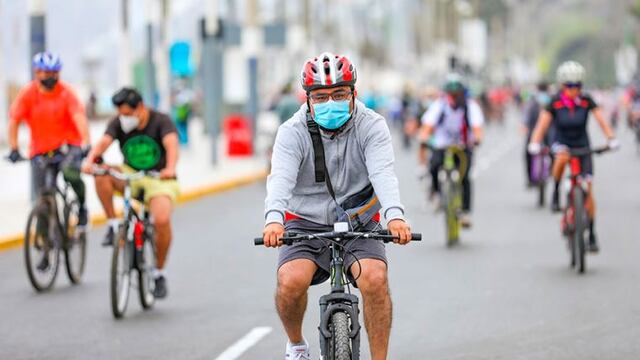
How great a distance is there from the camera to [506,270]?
46.3 ft

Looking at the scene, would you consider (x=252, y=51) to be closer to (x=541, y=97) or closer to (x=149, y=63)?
(x=149, y=63)

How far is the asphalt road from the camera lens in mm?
9883

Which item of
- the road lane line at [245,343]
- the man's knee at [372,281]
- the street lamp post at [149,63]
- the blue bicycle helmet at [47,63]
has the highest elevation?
the street lamp post at [149,63]

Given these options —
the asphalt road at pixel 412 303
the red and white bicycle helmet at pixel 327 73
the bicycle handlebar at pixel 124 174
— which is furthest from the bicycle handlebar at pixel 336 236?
the bicycle handlebar at pixel 124 174

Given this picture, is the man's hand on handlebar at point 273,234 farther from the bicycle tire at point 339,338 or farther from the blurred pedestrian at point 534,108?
the blurred pedestrian at point 534,108

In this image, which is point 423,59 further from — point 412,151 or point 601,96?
point 412,151

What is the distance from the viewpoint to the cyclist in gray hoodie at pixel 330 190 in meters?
7.19

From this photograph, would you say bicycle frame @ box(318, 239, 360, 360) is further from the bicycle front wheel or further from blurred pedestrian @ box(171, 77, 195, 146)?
blurred pedestrian @ box(171, 77, 195, 146)

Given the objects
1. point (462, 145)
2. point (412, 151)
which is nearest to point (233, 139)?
point (412, 151)

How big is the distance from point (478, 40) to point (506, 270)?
8759 cm

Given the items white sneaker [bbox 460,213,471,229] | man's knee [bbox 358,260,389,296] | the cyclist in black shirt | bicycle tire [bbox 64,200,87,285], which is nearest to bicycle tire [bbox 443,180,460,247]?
white sneaker [bbox 460,213,471,229]

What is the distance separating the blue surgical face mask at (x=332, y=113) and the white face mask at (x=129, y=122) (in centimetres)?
419

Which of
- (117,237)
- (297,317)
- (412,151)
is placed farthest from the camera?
(412,151)

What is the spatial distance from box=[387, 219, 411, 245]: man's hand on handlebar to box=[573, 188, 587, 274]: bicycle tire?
6.58 meters
